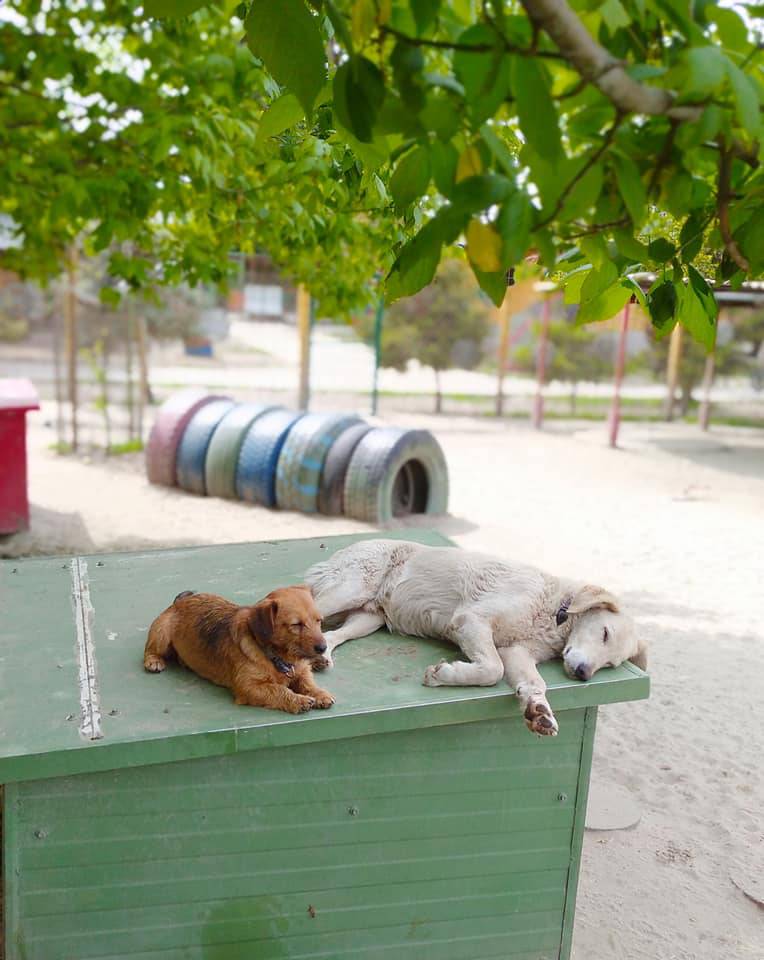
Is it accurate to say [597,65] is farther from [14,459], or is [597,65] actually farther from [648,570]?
[14,459]

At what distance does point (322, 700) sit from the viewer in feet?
7.82

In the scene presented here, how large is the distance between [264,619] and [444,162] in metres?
1.51

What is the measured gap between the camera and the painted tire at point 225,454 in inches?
365

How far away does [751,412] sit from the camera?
19391 mm

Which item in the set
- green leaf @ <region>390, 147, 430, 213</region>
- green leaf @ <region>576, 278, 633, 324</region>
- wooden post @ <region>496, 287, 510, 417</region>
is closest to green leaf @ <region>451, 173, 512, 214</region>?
green leaf @ <region>390, 147, 430, 213</region>

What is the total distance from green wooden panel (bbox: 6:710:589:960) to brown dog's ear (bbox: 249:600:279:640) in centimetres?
31

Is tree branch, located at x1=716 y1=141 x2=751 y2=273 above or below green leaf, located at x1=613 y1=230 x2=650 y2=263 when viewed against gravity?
above

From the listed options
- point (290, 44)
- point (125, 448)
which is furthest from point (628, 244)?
point (125, 448)

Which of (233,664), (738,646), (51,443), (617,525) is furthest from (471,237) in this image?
(51,443)

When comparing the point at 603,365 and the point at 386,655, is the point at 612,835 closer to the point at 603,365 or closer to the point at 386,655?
the point at 386,655

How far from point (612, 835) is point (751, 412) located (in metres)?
17.3

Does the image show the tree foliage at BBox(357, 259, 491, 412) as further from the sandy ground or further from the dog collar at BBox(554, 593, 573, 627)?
the dog collar at BBox(554, 593, 573, 627)

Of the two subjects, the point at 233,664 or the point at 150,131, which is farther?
the point at 150,131

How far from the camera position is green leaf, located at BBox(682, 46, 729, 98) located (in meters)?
1.00
